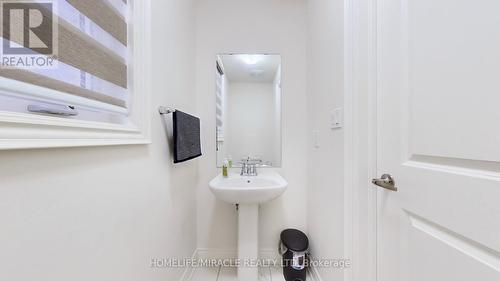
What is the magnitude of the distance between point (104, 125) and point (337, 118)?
106 cm

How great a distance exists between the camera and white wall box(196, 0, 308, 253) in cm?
177

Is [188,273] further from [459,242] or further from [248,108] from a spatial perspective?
[459,242]

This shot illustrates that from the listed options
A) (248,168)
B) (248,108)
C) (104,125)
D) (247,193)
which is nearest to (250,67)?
(248,108)

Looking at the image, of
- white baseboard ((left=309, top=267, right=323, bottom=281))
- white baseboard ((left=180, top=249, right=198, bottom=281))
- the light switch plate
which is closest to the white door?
the light switch plate

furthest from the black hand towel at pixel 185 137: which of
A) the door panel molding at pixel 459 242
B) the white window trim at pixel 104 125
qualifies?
the door panel molding at pixel 459 242

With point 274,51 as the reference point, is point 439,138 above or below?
below

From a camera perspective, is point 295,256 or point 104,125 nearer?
point 104,125

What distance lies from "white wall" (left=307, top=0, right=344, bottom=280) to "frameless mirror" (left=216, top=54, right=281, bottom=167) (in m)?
0.30

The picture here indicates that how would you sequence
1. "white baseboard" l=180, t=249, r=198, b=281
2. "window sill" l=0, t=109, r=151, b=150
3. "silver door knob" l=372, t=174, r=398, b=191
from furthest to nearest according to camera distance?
"white baseboard" l=180, t=249, r=198, b=281 < "silver door knob" l=372, t=174, r=398, b=191 < "window sill" l=0, t=109, r=151, b=150

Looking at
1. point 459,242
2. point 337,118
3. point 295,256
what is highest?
point 337,118

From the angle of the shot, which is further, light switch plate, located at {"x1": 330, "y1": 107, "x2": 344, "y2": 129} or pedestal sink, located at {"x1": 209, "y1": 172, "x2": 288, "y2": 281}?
pedestal sink, located at {"x1": 209, "y1": 172, "x2": 288, "y2": 281}

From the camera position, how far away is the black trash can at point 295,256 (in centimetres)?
151

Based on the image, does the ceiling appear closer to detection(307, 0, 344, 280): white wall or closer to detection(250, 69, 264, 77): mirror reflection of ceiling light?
detection(250, 69, 264, 77): mirror reflection of ceiling light

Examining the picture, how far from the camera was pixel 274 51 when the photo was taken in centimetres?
178
